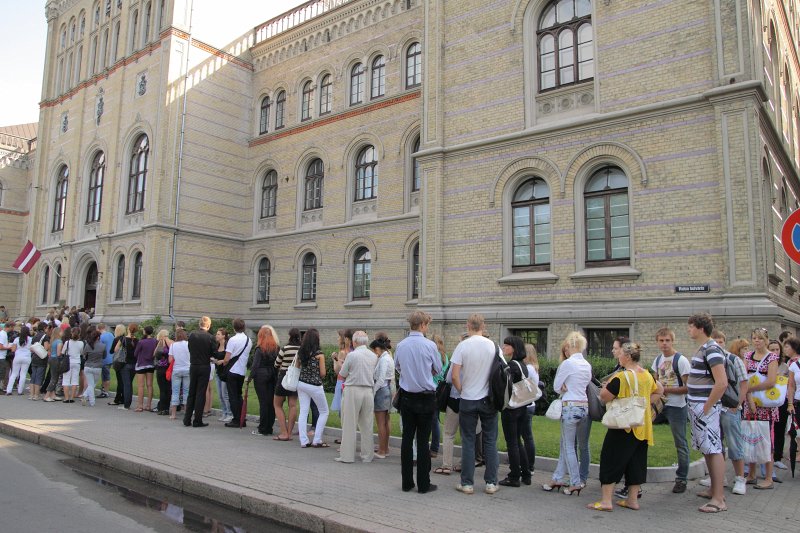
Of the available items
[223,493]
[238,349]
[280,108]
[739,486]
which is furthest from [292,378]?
[280,108]

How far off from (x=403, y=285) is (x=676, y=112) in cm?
1237

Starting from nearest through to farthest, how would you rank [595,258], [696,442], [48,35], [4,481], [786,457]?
[696,442]
[4,481]
[786,457]
[595,258]
[48,35]

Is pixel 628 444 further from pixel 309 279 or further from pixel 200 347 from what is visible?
pixel 309 279

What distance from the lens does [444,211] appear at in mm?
17281

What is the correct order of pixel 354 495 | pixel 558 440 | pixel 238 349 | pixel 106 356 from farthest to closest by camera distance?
1. pixel 106 356
2. pixel 238 349
3. pixel 558 440
4. pixel 354 495

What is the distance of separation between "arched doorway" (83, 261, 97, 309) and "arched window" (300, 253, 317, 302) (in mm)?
11962

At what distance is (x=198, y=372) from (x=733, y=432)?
29.5 feet

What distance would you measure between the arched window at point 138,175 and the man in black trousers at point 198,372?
19351mm

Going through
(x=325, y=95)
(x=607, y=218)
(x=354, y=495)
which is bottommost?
(x=354, y=495)

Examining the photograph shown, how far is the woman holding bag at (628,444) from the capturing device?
6.46 metres

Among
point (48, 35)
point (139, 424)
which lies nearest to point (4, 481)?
point (139, 424)

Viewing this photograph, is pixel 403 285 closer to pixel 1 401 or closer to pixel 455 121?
pixel 455 121

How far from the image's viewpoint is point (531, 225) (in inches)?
627

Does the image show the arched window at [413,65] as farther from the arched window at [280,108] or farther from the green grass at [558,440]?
the green grass at [558,440]
